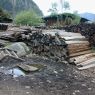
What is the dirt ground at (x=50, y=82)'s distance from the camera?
260 inches

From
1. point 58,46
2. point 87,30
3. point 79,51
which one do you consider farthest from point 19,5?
point 58,46

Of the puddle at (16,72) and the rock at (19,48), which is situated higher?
the rock at (19,48)

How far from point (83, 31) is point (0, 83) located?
6491mm

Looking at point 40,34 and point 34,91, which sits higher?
point 40,34

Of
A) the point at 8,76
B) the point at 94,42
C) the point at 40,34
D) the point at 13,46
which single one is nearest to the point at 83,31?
the point at 94,42

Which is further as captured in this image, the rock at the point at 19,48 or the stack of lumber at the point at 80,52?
the rock at the point at 19,48

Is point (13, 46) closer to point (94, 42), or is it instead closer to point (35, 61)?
point (35, 61)

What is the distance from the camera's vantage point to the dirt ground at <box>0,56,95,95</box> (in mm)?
6596

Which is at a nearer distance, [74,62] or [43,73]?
[43,73]

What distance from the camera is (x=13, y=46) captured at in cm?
1038

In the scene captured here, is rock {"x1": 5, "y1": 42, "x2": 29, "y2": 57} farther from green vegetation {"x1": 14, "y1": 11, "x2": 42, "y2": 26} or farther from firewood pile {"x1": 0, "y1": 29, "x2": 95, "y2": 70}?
green vegetation {"x1": 14, "y1": 11, "x2": 42, "y2": 26}

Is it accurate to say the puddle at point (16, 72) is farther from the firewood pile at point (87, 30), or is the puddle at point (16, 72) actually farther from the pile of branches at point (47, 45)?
the firewood pile at point (87, 30)

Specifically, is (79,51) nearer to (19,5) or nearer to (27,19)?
(27,19)

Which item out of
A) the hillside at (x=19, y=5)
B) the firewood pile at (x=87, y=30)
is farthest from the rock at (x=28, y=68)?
the hillside at (x=19, y=5)
